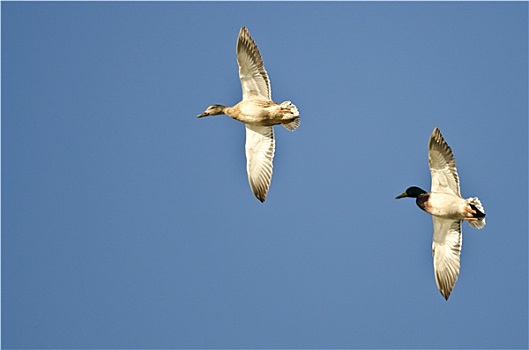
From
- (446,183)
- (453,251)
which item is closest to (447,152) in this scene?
(446,183)

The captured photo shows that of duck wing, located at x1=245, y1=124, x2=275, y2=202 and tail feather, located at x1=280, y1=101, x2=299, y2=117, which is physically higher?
tail feather, located at x1=280, y1=101, x2=299, y2=117

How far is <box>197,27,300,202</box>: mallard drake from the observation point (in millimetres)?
24141

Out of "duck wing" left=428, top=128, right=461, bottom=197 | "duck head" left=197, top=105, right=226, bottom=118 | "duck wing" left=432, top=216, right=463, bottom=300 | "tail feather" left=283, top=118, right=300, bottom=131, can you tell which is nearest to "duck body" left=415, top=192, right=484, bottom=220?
"duck wing" left=428, top=128, right=461, bottom=197

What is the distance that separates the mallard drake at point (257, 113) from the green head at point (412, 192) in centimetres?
270

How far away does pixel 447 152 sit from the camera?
941 inches

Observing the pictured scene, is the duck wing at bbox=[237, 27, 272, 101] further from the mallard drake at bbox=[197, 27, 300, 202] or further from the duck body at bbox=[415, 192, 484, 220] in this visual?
the duck body at bbox=[415, 192, 484, 220]

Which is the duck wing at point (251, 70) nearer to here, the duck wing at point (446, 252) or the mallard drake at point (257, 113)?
the mallard drake at point (257, 113)

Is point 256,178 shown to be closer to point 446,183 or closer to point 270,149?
point 270,149

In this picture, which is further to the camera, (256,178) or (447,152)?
(256,178)

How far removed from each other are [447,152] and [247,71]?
4.17 m

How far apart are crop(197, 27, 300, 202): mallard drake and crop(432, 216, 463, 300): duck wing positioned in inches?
141

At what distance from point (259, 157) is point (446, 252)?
4251 mm

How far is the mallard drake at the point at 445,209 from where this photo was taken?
79.0ft

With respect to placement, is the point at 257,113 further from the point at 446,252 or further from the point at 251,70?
the point at 446,252
